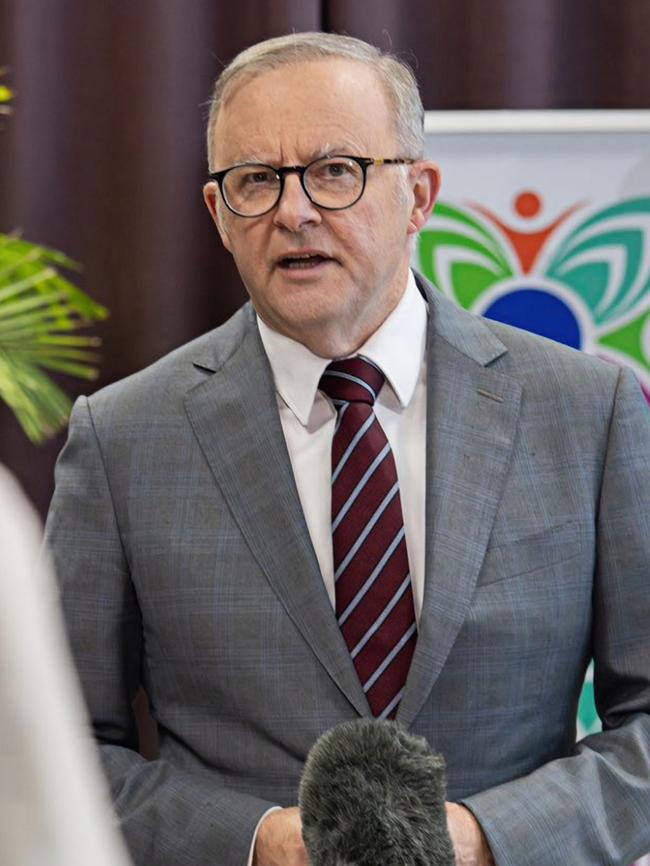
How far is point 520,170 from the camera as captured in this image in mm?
2346

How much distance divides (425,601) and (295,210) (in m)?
0.48

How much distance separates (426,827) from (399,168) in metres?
0.82

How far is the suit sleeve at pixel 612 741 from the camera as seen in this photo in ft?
5.79

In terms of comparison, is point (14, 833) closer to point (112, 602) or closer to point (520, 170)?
point (112, 602)

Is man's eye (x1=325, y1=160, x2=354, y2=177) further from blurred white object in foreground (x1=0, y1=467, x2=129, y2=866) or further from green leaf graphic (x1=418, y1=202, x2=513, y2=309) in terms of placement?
blurred white object in foreground (x1=0, y1=467, x2=129, y2=866)

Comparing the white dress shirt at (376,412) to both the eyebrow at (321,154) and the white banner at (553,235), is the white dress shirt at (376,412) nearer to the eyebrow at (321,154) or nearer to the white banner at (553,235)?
the eyebrow at (321,154)

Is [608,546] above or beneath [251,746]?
above

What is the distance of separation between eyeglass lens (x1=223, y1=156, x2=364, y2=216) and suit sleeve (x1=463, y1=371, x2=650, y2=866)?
0.42 meters

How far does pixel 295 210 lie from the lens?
183 centimetres

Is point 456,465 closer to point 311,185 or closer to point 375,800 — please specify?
point 311,185

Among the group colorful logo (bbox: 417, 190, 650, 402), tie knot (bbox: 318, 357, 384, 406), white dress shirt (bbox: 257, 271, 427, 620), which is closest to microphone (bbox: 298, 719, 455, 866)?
white dress shirt (bbox: 257, 271, 427, 620)

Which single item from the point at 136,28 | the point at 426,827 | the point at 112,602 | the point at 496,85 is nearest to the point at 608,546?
the point at 426,827

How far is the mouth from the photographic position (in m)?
1.84

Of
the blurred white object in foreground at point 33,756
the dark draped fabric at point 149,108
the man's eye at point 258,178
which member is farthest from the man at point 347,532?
the blurred white object in foreground at point 33,756
